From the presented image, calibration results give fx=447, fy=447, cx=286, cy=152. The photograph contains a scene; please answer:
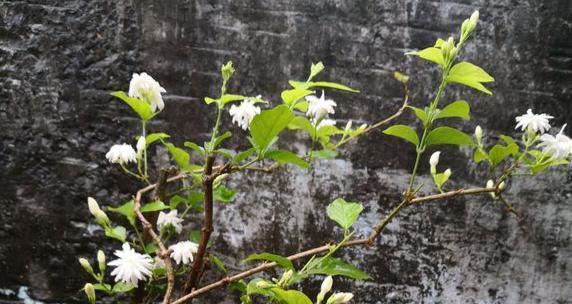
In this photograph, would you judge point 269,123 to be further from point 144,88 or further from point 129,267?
point 129,267

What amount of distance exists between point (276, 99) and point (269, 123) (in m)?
0.72

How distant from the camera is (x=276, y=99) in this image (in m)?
1.56

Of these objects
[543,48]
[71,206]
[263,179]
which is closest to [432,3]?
[543,48]

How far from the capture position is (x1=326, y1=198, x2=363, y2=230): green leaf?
0.94 m

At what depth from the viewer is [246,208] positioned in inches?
62.8

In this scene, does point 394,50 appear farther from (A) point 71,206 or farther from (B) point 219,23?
(A) point 71,206

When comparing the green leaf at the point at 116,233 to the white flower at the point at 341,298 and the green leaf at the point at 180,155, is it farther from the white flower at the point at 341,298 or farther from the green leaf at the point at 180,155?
the white flower at the point at 341,298

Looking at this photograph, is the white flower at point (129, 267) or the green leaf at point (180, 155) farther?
the green leaf at point (180, 155)

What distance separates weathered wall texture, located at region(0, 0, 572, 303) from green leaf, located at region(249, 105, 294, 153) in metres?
0.71

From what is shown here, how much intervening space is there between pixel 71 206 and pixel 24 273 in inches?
11.5

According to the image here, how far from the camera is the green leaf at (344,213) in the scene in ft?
3.10

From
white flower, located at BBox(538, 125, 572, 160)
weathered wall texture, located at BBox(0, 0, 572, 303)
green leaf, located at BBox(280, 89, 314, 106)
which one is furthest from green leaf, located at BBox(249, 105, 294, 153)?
weathered wall texture, located at BBox(0, 0, 572, 303)

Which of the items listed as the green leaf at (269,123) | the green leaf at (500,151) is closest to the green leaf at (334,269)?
the green leaf at (269,123)

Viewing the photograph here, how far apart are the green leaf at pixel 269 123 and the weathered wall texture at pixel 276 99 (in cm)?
71
